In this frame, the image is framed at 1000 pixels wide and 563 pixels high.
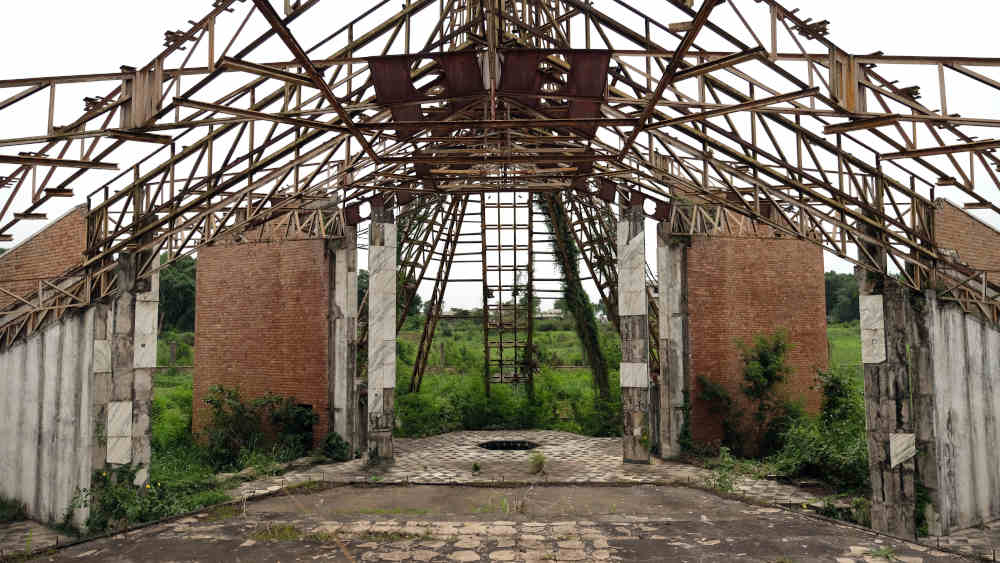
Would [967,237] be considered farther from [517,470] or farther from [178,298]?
[178,298]

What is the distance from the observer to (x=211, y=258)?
66.4 feet

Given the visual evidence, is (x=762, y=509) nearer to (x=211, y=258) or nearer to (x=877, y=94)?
(x=877, y=94)

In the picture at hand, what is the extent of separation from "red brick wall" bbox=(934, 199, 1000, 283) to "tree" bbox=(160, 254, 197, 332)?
3913 centimetres

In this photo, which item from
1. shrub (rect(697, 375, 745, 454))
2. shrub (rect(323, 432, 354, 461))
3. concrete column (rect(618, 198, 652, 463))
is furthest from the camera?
shrub (rect(697, 375, 745, 454))

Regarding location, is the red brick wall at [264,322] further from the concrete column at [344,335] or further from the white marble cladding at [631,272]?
the white marble cladding at [631,272]

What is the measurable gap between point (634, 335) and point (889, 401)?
21.6ft

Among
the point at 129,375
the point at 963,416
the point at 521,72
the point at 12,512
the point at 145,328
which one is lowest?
the point at 12,512

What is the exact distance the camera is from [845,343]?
38969 millimetres

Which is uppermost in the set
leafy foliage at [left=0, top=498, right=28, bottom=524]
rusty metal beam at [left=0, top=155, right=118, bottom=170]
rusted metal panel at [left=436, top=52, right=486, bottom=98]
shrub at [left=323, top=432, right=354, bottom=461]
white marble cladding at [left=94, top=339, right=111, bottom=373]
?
rusted metal panel at [left=436, top=52, right=486, bottom=98]

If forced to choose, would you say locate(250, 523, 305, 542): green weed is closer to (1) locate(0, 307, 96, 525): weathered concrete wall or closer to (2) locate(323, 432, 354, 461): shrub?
(1) locate(0, 307, 96, 525): weathered concrete wall

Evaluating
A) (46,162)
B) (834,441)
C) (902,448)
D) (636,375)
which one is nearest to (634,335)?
(636,375)

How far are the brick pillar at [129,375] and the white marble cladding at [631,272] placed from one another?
37.6 ft

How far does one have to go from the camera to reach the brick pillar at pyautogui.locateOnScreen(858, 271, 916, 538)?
40.3ft

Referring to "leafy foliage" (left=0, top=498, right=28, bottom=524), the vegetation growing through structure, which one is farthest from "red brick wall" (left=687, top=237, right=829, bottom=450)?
"leafy foliage" (left=0, top=498, right=28, bottom=524)
